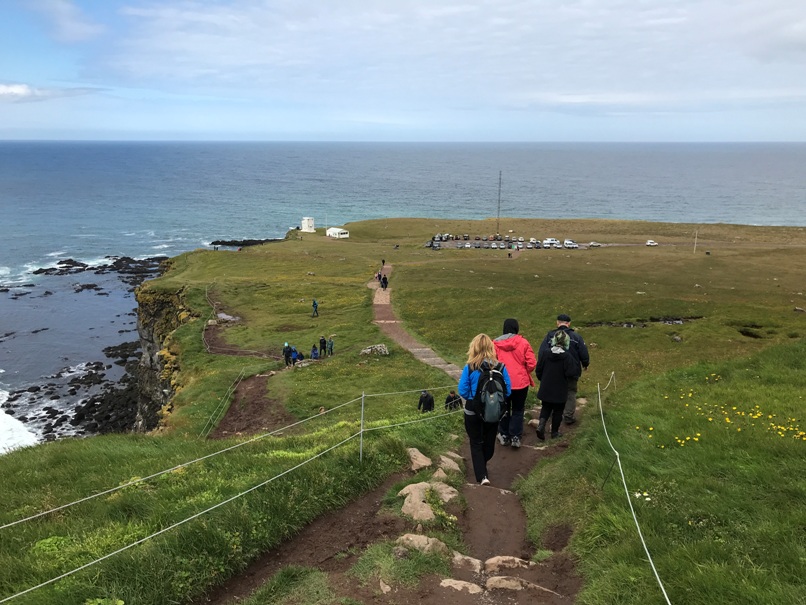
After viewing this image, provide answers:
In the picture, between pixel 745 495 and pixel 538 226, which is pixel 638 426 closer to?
pixel 745 495

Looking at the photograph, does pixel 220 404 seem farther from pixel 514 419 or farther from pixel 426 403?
pixel 514 419

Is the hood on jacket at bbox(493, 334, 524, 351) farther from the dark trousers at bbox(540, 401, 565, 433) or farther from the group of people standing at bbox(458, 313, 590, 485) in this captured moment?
the dark trousers at bbox(540, 401, 565, 433)

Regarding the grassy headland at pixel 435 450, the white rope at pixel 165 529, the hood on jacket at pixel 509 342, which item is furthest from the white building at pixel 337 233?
the white rope at pixel 165 529

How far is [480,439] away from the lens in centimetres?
1012

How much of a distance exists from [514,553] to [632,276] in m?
58.0

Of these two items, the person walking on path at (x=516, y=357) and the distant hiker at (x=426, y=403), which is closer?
the person walking on path at (x=516, y=357)

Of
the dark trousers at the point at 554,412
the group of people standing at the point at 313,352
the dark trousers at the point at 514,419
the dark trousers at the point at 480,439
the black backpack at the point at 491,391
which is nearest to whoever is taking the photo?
the black backpack at the point at 491,391

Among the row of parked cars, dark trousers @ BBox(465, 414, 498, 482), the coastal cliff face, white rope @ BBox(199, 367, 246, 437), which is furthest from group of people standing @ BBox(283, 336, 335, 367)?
the row of parked cars

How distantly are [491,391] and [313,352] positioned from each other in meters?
26.0

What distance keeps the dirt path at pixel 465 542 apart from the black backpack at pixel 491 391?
177cm

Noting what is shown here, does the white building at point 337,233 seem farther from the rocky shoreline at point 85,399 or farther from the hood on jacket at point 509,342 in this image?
the hood on jacket at point 509,342

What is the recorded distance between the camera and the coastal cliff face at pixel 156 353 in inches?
1462

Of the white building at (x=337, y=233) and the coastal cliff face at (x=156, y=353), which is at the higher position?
the white building at (x=337, y=233)

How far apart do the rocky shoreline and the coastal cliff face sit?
5.37 feet
